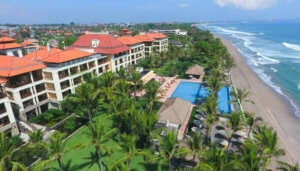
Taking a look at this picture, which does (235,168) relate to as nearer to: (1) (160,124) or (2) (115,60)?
(1) (160,124)

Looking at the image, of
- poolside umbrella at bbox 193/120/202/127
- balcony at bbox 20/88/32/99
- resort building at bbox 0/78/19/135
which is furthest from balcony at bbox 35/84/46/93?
poolside umbrella at bbox 193/120/202/127

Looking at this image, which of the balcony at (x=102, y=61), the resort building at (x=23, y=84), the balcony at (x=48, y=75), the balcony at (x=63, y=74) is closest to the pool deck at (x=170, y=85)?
the balcony at (x=102, y=61)

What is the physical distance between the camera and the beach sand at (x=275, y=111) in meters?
29.9

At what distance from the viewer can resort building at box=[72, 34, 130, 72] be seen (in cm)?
5159

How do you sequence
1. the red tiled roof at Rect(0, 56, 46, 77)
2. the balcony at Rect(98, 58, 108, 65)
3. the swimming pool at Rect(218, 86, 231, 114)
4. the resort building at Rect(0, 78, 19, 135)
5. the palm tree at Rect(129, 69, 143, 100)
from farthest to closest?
the balcony at Rect(98, 58, 108, 65) → the swimming pool at Rect(218, 86, 231, 114) → the palm tree at Rect(129, 69, 143, 100) → the red tiled roof at Rect(0, 56, 46, 77) → the resort building at Rect(0, 78, 19, 135)

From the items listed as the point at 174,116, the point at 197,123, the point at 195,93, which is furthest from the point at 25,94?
the point at 195,93

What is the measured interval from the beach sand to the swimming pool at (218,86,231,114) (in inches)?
155

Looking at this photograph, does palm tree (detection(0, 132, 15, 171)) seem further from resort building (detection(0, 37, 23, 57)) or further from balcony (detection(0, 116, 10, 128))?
resort building (detection(0, 37, 23, 57))

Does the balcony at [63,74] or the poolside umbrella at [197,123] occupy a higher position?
the balcony at [63,74]

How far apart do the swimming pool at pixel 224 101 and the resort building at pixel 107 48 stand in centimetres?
3063

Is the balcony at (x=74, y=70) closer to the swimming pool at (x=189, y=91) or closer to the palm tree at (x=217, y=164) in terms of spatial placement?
the swimming pool at (x=189, y=91)

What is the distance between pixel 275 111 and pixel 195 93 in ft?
58.4

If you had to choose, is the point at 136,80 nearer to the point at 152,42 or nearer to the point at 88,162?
the point at 88,162

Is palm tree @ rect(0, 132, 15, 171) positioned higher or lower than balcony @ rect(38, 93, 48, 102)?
higher
